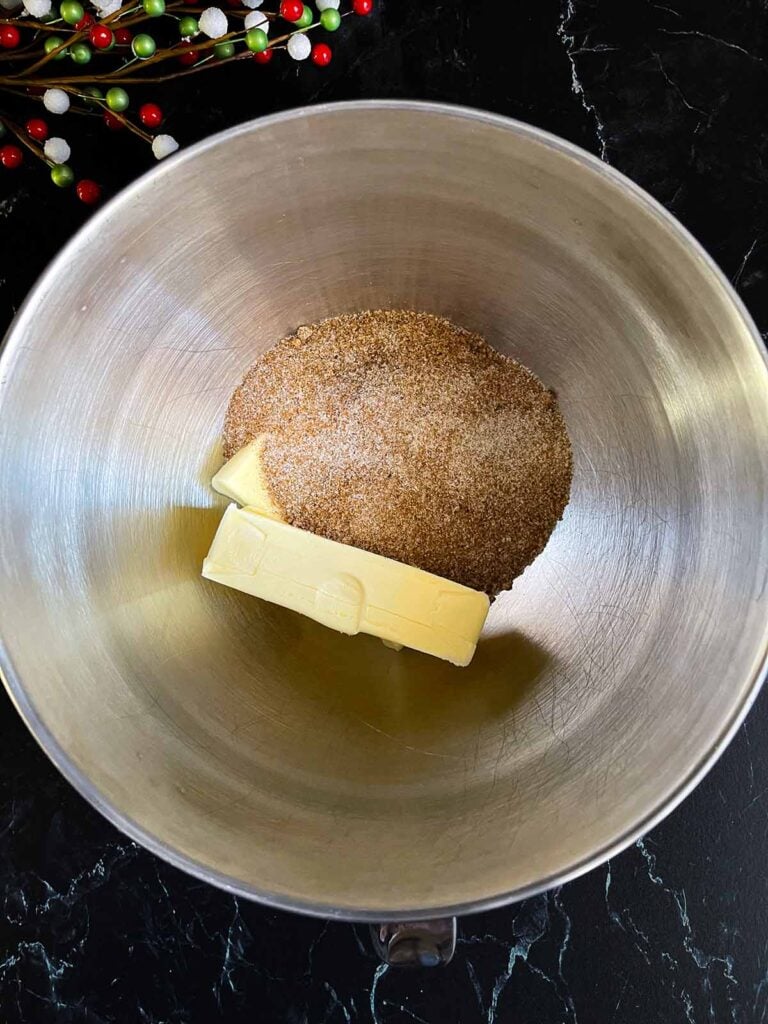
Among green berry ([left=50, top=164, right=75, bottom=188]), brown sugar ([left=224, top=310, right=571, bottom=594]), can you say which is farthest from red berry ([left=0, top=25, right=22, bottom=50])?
brown sugar ([left=224, top=310, right=571, bottom=594])

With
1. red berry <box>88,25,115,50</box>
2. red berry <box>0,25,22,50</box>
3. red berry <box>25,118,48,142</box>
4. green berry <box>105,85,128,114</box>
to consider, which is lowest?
red berry <box>25,118,48,142</box>

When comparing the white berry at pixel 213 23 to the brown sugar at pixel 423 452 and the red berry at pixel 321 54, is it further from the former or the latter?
the brown sugar at pixel 423 452

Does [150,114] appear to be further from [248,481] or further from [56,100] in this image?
[248,481]

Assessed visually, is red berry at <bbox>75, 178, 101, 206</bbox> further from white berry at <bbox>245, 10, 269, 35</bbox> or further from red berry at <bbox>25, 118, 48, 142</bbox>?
white berry at <bbox>245, 10, 269, 35</bbox>

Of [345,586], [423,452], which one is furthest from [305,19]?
[345,586]

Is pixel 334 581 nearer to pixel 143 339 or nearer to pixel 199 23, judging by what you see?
pixel 143 339
